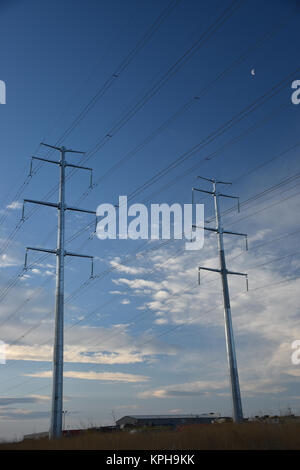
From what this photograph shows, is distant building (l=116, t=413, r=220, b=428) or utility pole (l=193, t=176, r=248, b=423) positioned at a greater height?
utility pole (l=193, t=176, r=248, b=423)

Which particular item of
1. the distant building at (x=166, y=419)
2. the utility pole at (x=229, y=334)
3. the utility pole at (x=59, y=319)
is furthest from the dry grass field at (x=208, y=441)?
the distant building at (x=166, y=419)

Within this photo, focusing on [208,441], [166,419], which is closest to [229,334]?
[208,441]

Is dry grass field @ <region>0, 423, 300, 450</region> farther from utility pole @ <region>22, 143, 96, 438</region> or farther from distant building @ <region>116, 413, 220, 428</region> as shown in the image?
distant building @ <region>116, 413, 220, 428</region>

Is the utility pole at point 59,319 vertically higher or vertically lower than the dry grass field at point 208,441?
higher

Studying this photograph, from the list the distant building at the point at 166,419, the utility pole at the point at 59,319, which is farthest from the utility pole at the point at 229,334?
the distant building at the point at 166,419

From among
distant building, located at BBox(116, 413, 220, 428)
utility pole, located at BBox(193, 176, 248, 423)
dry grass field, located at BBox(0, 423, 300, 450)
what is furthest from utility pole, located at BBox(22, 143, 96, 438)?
distant building, located at BBox(116, 413, 220, 428)

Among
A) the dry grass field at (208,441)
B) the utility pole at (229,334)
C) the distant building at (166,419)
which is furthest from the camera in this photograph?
the distant building at (166,419)

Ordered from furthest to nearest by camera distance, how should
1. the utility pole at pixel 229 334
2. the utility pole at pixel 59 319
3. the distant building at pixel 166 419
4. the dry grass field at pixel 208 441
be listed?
the distant building at pixel 166 419 < the utility pole at pixel 229 334 < the utility pole at pixel 59 319 < the dry grass field at pixel 208 441

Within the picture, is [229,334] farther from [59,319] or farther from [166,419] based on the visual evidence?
[166,419]

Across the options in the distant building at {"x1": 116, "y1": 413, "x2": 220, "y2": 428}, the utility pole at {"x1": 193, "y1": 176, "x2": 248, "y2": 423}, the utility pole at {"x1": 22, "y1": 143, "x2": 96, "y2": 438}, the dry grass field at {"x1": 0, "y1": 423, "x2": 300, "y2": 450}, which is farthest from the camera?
the distant building at {"x1": 116, "y1": 413, "x2": 220, "y2": 428}

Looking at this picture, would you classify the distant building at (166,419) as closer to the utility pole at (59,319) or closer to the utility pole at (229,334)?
the utility pole at (229,334)

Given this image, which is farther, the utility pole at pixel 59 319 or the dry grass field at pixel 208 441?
the utility pole at pixel 59 319
